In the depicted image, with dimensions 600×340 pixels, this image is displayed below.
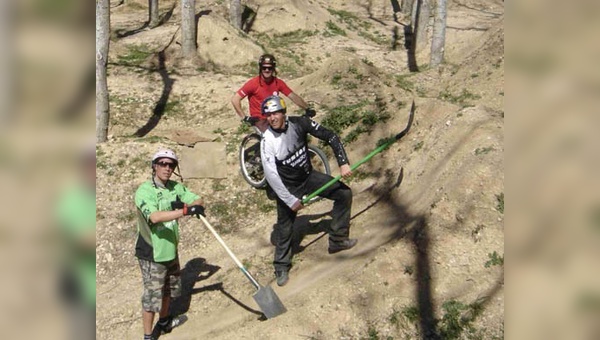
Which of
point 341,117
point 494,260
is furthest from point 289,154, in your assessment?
point 341,117

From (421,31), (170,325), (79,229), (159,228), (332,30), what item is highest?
(79,229)

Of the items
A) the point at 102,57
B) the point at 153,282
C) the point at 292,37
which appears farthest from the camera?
the point at 292,37

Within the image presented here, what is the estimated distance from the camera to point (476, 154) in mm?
8031

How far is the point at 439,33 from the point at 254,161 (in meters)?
10.1

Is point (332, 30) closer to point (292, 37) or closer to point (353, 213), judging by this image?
point (292, 37)

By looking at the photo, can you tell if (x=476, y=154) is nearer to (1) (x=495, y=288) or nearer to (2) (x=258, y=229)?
(1) (x=495, y=288)

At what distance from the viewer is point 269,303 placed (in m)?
6.49

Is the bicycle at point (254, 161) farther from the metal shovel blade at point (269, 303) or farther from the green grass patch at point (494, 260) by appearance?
the green grass patch at point (494, 260)

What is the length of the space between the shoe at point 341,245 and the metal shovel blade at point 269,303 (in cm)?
135

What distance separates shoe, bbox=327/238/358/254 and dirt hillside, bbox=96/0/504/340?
0.50ft

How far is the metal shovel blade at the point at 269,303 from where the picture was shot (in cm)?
643

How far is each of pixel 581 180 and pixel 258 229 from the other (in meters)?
8.53

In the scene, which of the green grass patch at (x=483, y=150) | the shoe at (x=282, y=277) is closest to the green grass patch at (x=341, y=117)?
the green grass patch at (x=483, y=150)

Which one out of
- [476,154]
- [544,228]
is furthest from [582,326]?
[476,154]
